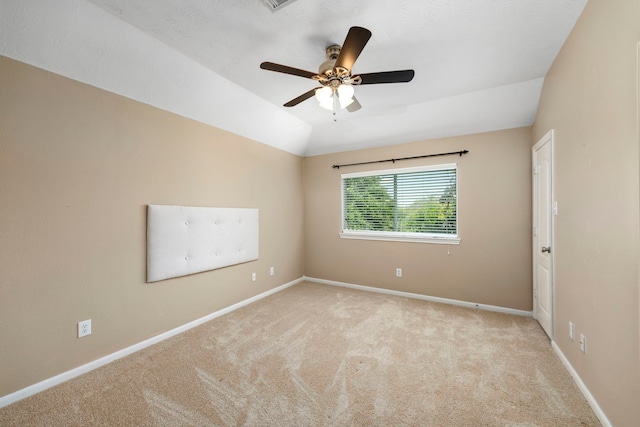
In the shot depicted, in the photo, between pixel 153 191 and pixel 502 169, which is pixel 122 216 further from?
pixel 502 169

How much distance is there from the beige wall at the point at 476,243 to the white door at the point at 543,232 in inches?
7.2

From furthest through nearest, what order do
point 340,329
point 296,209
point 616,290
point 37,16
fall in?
point 296,209 → point 340,329 → point 37,16 → point 616,290

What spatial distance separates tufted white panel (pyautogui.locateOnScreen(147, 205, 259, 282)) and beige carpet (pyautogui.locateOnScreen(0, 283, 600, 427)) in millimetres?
731

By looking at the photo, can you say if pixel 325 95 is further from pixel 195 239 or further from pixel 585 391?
pixel 585 391

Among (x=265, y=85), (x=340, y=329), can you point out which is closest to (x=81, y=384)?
(x=340, y=329)

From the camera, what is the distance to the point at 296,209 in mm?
4691

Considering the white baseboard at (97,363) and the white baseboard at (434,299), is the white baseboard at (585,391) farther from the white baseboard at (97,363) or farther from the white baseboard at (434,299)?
the white baseboard at (97,363)

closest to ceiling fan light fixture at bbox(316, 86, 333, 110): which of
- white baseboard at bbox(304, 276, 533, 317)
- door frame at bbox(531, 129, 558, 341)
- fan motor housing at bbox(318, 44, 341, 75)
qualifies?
fan motor housing at bbox(318, 44, 341, 75)

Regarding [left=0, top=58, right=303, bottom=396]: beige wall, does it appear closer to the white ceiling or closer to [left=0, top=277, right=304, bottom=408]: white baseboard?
[left=0, top=277, right=304, bottom=408]: white baseboard

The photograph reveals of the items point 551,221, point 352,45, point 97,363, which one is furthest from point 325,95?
point 97,363

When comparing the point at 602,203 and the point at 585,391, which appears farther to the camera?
the point at 585,391

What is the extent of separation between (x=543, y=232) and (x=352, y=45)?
2.71 m

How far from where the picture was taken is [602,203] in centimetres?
156

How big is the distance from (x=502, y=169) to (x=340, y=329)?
2.85 meters
